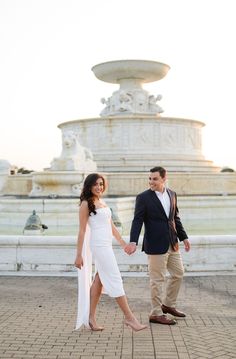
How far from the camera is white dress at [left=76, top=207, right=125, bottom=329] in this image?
4707mm

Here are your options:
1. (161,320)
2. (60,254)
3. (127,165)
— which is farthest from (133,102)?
(161,320)

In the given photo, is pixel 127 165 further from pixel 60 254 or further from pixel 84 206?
pixel 84 206

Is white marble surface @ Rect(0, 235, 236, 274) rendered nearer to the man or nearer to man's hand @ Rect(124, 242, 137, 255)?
the man

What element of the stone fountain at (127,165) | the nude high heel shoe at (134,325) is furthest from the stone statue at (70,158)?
the nude high heel shoe at (134,325)

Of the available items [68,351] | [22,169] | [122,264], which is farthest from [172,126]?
[68,351]

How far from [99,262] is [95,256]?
0.06 m

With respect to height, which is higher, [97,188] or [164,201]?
[97,188]

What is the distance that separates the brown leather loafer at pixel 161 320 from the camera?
4.88m

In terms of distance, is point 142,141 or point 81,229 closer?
point 81,229

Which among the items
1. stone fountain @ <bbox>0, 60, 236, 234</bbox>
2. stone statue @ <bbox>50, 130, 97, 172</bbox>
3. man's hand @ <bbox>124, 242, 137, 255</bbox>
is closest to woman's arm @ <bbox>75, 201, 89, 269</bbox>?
man's hand @ <bbox>124, 242, 137, 255</bbox>

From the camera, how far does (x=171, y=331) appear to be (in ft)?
15.3

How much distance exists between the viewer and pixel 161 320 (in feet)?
16.1

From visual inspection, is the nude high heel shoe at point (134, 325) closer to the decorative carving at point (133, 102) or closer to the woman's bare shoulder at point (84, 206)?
the woman's bare shoulder at point (84, 206)

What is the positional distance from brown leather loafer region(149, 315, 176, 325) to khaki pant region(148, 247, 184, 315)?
0.15 ft
